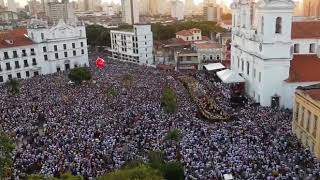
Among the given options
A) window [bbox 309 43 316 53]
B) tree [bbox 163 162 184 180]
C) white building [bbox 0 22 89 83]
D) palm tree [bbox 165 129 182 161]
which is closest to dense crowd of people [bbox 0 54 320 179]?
palm tree [bbox 165 129 182 161]

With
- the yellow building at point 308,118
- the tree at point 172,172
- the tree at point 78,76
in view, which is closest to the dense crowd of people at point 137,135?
the yellow building at point 308,118

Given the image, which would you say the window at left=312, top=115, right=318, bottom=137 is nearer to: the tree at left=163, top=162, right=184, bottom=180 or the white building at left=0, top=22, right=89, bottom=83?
the tree at left=163, top=162, right=184, bottom=180

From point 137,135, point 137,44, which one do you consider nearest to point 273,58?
point 137,135

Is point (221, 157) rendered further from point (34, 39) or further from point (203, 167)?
point (34, 39)

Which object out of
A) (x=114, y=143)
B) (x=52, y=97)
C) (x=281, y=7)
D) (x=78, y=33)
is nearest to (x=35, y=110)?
(x=52, y=97)

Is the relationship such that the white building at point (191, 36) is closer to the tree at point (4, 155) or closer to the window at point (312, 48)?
the window at point (312, 48)

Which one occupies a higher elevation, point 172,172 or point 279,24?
point 279,24

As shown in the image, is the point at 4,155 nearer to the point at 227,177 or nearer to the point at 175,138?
the point at 175,138
